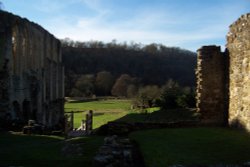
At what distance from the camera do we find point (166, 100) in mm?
32281

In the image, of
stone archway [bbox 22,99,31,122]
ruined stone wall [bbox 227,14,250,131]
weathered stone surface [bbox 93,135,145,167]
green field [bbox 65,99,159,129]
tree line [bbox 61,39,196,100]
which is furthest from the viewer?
tree line [bbox 61,39,196,100]

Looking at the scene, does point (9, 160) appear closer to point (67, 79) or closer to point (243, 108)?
point (243, 108)

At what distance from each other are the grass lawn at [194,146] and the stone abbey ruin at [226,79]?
876mm

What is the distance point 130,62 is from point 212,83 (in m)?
Answer: 78.0

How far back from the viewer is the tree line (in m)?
75.8

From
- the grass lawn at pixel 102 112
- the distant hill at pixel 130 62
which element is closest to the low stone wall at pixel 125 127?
the grass lawn at pixel 102 112

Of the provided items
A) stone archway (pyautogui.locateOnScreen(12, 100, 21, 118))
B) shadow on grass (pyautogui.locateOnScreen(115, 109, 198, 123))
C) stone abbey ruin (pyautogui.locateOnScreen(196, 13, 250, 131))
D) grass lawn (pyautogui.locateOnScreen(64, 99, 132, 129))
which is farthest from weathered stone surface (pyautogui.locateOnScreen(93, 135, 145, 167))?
grass lawn (pyautogui.locateOnScreen(64, 99, 132, 129))

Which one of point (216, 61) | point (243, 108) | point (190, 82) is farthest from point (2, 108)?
point (190, 82)

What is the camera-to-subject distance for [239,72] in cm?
1248

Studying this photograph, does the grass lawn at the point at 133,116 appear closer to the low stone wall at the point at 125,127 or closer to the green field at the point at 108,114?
the green field at the point at 108,114

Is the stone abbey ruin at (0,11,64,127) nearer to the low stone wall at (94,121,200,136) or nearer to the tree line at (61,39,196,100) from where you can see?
the low stone wall at (94,121,200,136)

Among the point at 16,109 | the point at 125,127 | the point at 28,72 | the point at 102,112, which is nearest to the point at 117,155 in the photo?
the point at 125,127

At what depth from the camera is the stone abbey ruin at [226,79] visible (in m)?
12.1

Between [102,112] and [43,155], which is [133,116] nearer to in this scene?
[102,112]
